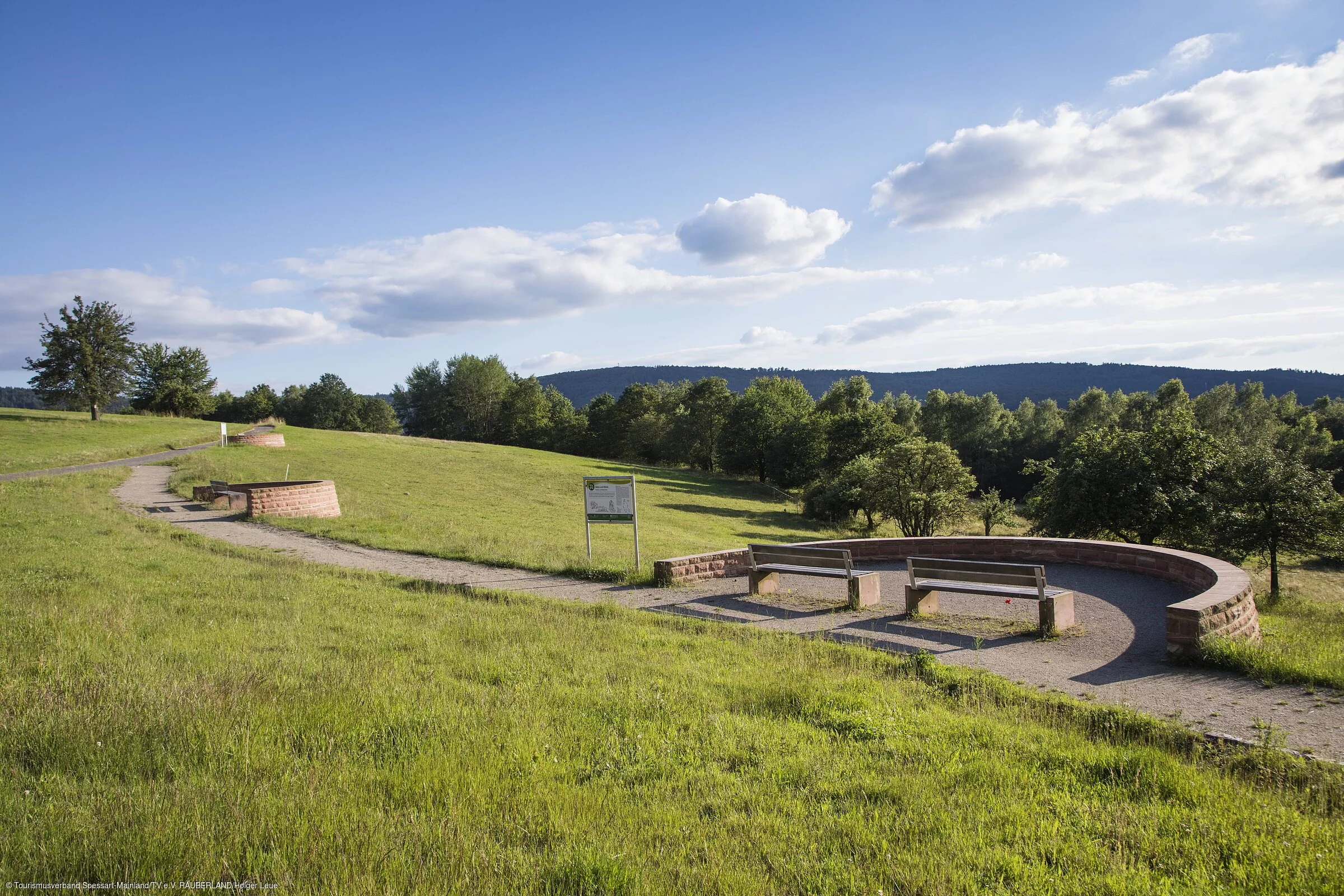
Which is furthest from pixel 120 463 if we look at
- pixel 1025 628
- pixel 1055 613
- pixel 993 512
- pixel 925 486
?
pixel 993 512

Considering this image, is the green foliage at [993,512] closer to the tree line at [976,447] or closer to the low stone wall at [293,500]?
the tree line at [976,447]

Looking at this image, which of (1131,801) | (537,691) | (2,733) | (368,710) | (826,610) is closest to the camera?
(1131,801)

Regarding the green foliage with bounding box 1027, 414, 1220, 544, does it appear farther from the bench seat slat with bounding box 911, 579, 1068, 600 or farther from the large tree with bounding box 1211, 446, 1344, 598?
the bench seat slat with bounding box 911, 579, 1068, 600

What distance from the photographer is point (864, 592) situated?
31.2 feet

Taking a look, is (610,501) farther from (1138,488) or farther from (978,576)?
(1138,488)

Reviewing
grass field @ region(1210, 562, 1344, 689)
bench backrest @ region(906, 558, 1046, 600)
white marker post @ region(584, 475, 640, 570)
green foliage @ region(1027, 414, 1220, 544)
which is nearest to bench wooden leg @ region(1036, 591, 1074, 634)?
bench backrest @ region(906, 558, 1046, 600)

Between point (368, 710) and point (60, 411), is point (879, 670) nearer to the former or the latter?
point (368, 710)

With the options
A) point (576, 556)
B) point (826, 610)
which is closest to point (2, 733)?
point (826, 610)

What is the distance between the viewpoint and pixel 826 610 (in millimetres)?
9242

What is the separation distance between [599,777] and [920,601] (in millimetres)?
6075

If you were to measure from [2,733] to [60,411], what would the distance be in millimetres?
69981

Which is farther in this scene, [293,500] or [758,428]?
[758,428]

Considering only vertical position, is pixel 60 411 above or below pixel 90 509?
above

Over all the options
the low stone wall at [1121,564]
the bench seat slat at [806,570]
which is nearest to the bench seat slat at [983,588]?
the bench seat slat at [806,570]
